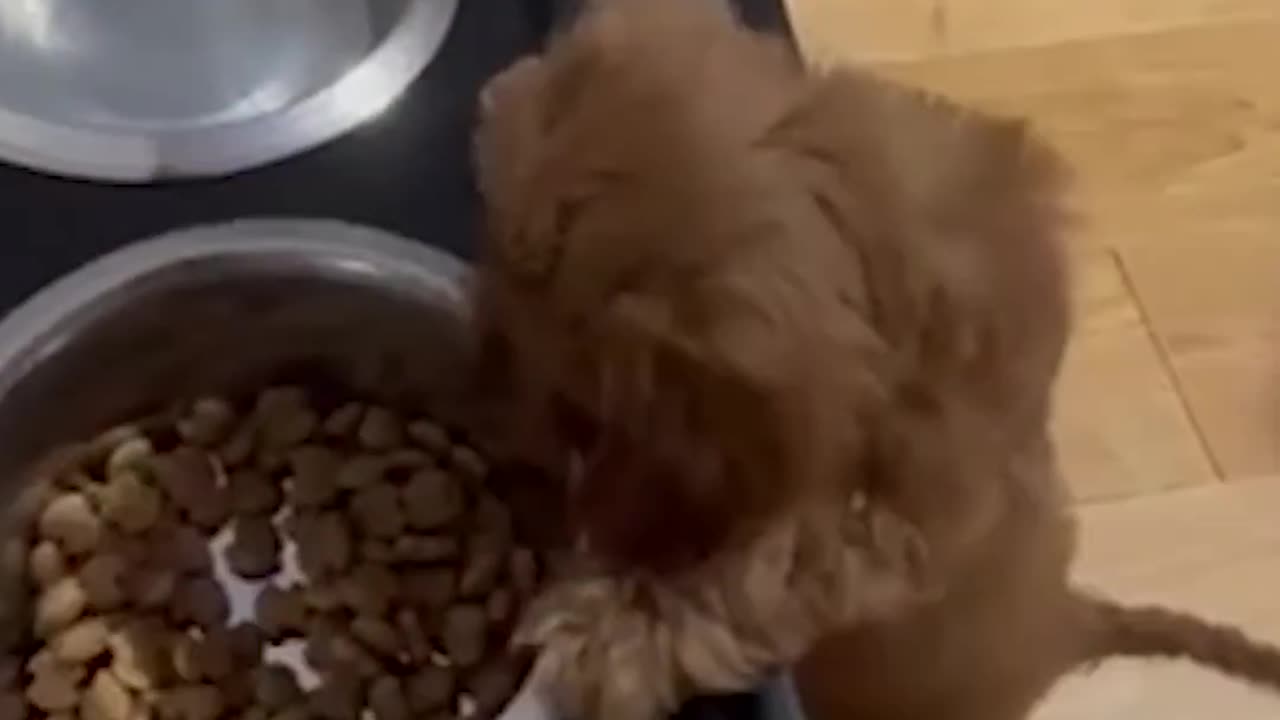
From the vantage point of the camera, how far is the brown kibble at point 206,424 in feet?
3.67

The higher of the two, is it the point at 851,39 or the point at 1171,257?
the point at 851,39

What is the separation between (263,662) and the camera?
1086 mm

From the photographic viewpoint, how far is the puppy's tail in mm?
1039

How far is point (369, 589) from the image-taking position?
1.08m

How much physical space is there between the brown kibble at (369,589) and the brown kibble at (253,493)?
0.06 metres

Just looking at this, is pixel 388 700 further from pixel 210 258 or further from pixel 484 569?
pixel 210 258

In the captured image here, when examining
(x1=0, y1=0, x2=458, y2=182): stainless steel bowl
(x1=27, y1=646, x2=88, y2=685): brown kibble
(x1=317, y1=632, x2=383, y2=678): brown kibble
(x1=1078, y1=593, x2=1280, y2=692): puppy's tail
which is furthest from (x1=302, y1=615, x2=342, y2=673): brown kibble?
(x1=1078, y1=593, x2=1280, y2=692): puppy's tail

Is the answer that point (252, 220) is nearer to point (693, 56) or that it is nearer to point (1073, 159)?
point (693, 56)

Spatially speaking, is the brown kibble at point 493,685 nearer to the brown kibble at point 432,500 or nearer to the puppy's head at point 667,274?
the brown kibble at point 432,500

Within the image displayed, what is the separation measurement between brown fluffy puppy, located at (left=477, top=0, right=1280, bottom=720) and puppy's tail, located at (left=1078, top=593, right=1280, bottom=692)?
129 mm

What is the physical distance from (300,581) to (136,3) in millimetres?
367

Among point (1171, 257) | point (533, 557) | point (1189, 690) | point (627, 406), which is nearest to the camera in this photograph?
point (627, 406)

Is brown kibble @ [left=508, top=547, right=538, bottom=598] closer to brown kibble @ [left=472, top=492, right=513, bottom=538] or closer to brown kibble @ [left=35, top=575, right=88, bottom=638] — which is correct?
brown kibble @ [left=472, top=492, right=513, bottom=538]

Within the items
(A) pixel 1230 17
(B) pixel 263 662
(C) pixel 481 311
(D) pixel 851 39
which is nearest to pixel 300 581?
(B) pixel 263 662
